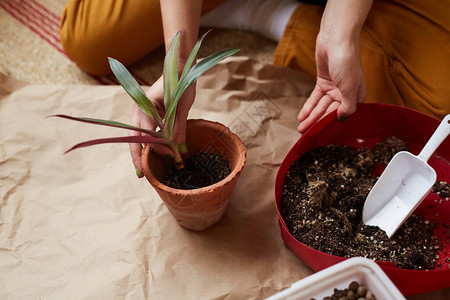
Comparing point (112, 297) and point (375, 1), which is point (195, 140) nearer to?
point (112, 297)

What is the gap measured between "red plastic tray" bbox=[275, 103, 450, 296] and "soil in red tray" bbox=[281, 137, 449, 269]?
0.03 metres

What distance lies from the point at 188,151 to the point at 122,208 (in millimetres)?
238

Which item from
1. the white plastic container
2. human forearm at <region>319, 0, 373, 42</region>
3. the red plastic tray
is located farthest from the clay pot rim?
human forearm at <region>319, 0, 373, 42</region>

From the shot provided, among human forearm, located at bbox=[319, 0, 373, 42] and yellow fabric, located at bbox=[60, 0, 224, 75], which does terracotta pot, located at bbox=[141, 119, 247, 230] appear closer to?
human forearm, located at bbox=[319, 0, 373, 42]

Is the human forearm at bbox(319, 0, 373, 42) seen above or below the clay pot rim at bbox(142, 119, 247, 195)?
above

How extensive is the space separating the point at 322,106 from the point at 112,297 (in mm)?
717

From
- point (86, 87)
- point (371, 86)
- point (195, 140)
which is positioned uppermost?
point (371, 86)

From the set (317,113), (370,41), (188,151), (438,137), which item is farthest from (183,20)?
(438,137)

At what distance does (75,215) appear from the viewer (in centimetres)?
100

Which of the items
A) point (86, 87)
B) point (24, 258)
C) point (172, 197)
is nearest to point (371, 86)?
point (172, 197)

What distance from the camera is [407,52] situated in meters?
1.09

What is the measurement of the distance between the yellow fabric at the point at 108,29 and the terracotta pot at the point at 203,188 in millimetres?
518

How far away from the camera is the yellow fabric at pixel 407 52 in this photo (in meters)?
1.04

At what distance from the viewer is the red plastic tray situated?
832mm
